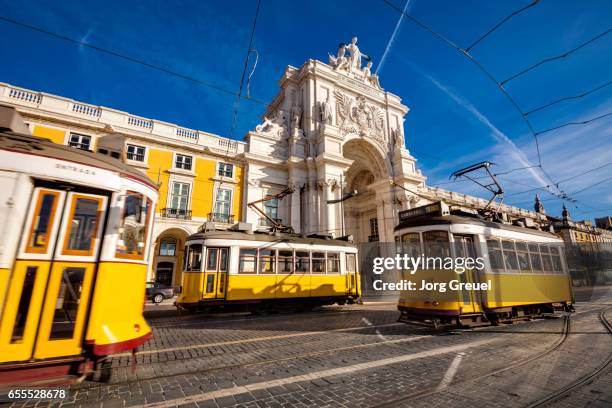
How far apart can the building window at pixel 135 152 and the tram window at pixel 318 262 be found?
14270mm

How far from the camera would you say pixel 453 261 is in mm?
7566

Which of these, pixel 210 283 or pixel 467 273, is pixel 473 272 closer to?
pixel 467 273

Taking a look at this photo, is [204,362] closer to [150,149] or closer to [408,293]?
[408,293]

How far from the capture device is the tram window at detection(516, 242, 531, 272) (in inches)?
350

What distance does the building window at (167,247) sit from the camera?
781 inches

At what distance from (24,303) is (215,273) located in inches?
287

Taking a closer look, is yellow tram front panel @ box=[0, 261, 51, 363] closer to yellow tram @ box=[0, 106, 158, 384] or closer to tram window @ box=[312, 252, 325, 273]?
yellow tram @ box=[0, 106, 158, 384]

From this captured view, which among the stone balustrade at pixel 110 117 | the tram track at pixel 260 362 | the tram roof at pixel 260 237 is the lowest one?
the tram track at pixel 260 362

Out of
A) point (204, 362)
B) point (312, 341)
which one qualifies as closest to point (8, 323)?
point (204, 362)

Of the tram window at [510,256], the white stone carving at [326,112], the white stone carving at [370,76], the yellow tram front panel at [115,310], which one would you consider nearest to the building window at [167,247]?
the white stone carving at [326,112]

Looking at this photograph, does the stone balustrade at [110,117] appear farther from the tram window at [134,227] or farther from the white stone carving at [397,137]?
the tram window at [134,227]

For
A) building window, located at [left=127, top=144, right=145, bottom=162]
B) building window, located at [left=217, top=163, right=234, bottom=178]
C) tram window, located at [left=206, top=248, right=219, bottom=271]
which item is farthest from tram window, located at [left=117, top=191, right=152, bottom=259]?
building window, located at [left=217, top=163, right=234, bottom=178]

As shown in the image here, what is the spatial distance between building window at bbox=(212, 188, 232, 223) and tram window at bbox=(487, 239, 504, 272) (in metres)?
17.0

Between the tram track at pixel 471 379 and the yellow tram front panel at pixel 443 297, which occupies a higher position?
the yellow tram front panel at pixel 443 297
